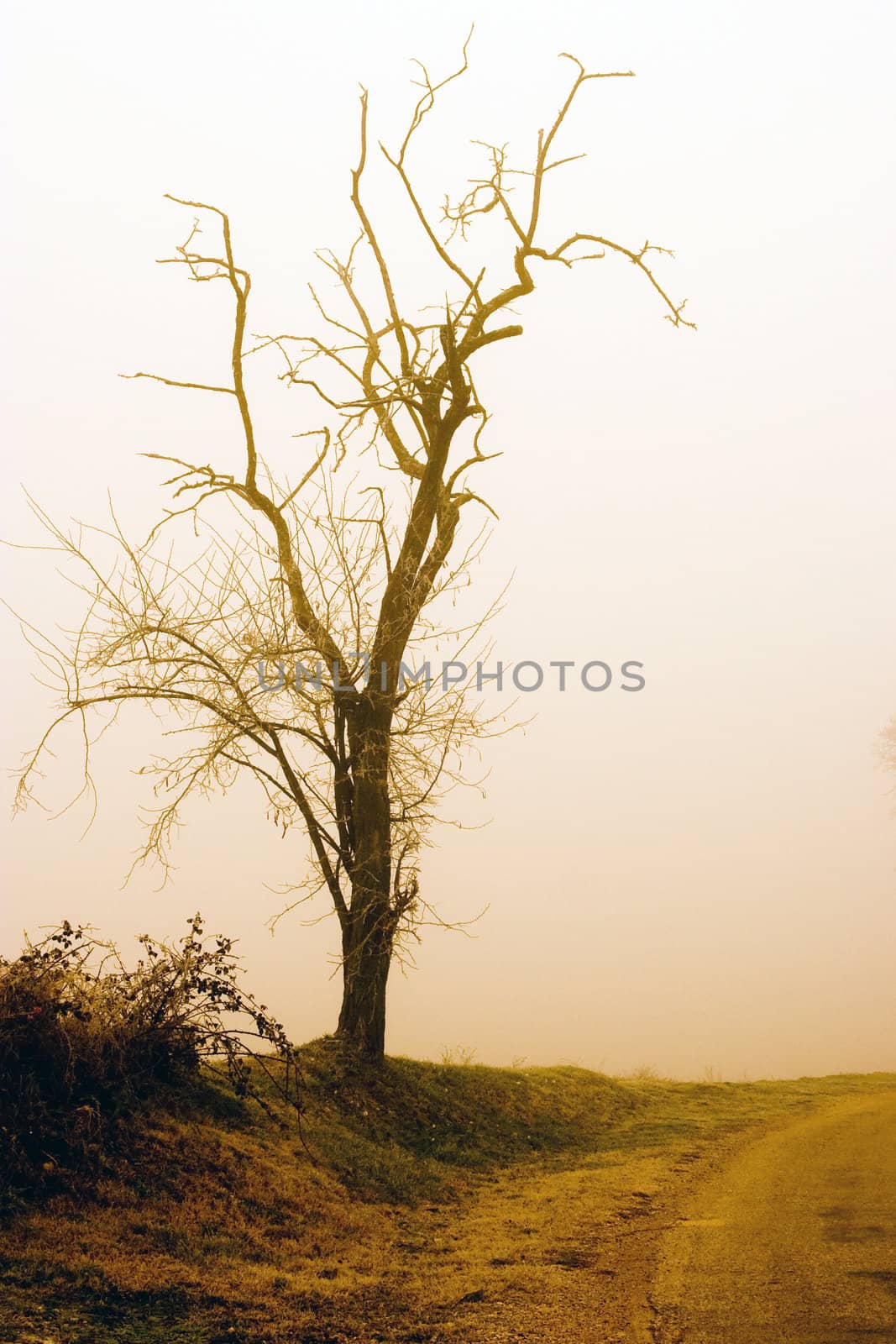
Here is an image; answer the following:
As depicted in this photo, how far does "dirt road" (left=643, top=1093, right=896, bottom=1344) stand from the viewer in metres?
5.56

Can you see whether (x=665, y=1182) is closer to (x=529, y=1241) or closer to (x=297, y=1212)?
(x=529, y=1241)

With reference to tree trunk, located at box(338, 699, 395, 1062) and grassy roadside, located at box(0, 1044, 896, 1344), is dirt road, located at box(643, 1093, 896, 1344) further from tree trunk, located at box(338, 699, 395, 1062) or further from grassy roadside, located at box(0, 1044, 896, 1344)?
tree trunk, located at box(338, 699, 395, 1062)

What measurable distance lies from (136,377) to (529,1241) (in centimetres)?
901

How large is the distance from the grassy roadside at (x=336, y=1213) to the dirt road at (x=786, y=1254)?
2.29 ft

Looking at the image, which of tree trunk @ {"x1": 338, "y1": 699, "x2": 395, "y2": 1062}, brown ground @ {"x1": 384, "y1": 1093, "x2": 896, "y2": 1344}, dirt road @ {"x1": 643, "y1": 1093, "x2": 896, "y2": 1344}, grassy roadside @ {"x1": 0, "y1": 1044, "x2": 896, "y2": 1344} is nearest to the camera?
dirt road @ {"x1": 643, "y1": 1093, "x2": 896, "y2": 1344}

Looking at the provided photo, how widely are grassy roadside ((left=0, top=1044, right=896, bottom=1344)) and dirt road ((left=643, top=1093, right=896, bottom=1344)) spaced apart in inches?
27.4

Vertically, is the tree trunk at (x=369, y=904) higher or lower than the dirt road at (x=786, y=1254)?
higher

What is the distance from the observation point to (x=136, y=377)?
39.2 feet

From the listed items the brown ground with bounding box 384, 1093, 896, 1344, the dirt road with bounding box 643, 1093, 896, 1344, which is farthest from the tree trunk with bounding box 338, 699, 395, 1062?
the dirt road with bounding box 643, 1093, 896, 1344

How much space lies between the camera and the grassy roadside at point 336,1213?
232 inches

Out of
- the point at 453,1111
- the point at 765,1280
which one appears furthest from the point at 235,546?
the point at 765,1280

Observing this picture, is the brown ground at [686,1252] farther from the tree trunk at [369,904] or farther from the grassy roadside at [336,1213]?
the tree trunk at [369,904]

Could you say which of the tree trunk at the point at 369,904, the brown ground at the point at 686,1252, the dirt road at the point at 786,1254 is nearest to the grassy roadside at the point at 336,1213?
the brown ground at the point at 686,1252

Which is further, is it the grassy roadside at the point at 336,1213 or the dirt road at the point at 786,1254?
the grassy roadside at the point at 336,1213
